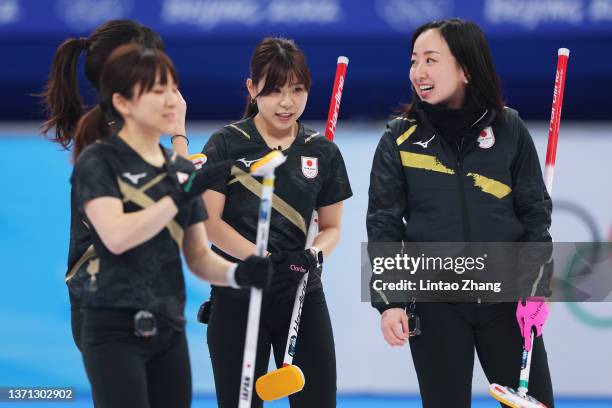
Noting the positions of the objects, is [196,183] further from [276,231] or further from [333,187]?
[333,187]

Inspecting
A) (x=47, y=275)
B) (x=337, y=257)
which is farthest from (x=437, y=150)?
(x=47, y=275)

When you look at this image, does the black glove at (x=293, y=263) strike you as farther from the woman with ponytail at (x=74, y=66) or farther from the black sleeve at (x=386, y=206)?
the woman with ponytail at (x=74, y=66)

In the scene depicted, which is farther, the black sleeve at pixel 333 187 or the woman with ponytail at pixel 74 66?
the black sleeve at pixel 333 187

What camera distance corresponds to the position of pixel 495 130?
3658 millimetres

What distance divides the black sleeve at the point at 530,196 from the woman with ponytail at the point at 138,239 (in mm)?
960

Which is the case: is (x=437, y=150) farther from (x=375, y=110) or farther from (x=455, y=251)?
(x=375, y=110)

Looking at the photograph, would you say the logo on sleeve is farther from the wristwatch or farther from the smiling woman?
the wristwatch

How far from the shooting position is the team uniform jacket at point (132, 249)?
2.98m

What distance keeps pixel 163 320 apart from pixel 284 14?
371 centimetres

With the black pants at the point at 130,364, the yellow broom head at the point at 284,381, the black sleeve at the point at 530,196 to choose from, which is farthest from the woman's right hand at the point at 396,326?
the black pants at the point at 130,364

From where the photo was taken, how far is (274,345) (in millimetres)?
3947

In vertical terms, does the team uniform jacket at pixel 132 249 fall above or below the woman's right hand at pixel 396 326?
above

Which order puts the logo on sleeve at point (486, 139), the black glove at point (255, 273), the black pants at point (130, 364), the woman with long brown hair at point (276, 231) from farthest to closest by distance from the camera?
the woman with long brown hair at point (276, 231) < the logo on sleeve at point (486, 139) < the black glove at point (255, 273) < the black pants at point (130, 364)

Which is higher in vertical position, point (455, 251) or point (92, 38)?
point (92, 38)
